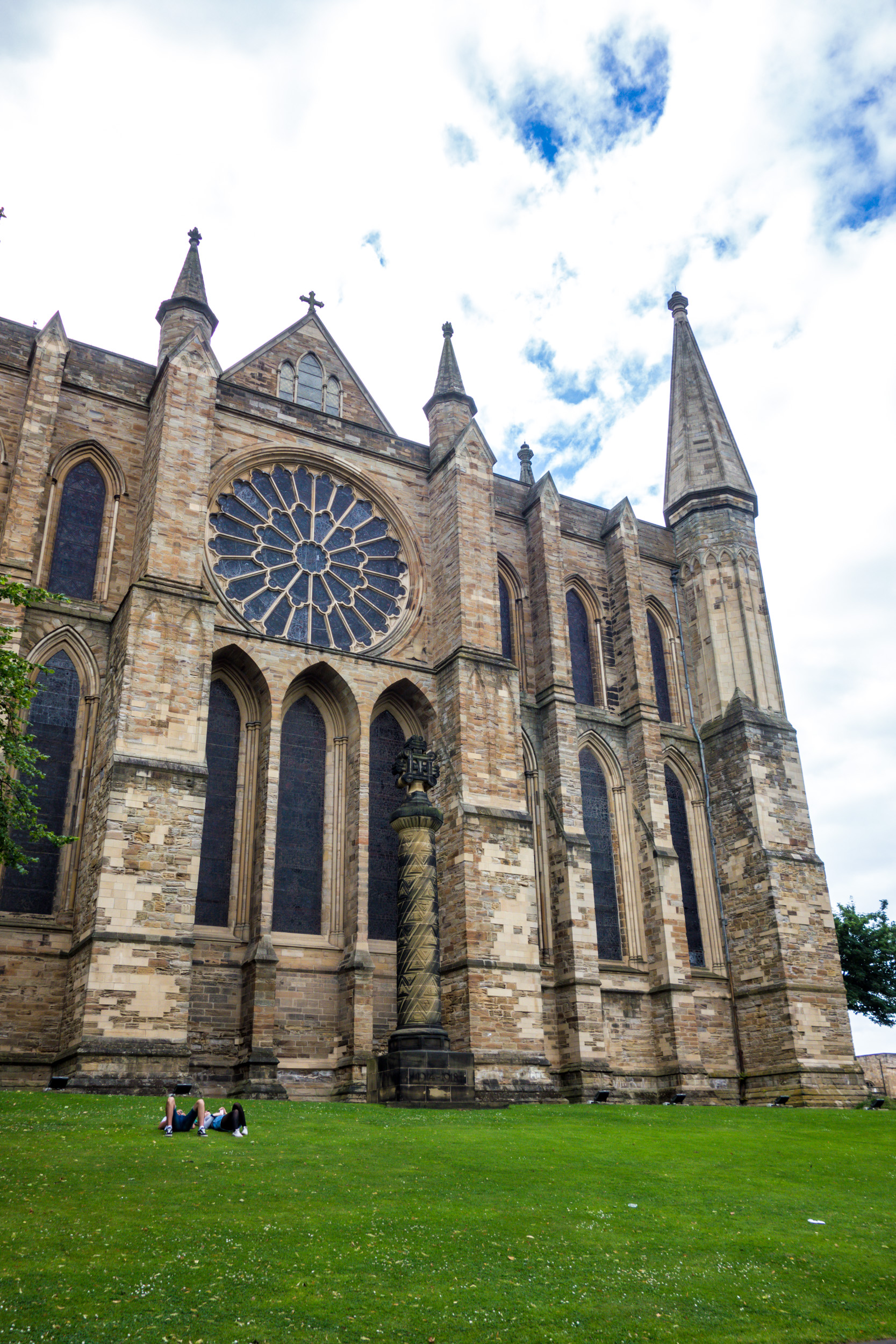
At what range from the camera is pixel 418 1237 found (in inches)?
329

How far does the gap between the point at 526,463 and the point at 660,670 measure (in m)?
10.2

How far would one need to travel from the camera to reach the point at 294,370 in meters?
25.8

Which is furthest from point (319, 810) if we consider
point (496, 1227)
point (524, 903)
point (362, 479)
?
point (496, 1227)

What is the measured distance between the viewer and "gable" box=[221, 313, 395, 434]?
83.2ft

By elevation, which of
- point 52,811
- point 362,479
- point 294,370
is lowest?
point 52,811

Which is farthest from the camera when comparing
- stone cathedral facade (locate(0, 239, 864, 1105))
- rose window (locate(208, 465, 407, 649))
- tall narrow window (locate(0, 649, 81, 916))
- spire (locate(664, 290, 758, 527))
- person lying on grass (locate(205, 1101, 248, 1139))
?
spire (locate(664, 290, 758, 527))

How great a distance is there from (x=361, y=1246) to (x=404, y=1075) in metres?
8.47

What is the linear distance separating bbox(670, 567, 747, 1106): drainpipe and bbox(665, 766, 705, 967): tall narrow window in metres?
0.56

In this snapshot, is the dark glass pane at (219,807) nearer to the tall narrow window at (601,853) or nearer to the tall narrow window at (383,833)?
the tall narrow window at (383,833)

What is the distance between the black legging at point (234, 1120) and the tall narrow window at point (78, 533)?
11437 millimetres

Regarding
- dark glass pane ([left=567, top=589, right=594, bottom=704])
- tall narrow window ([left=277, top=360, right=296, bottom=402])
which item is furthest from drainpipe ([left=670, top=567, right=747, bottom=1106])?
tall narrow window ([left=277, top=360, right=296, bottom=402])

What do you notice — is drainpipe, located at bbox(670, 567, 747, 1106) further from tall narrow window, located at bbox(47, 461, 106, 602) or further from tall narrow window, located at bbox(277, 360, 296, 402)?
tall narrow window, located at bbox(47, 461, 106, 602)

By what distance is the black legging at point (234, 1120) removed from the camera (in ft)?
40.8

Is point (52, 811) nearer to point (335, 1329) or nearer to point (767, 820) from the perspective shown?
point (335, 1329)
